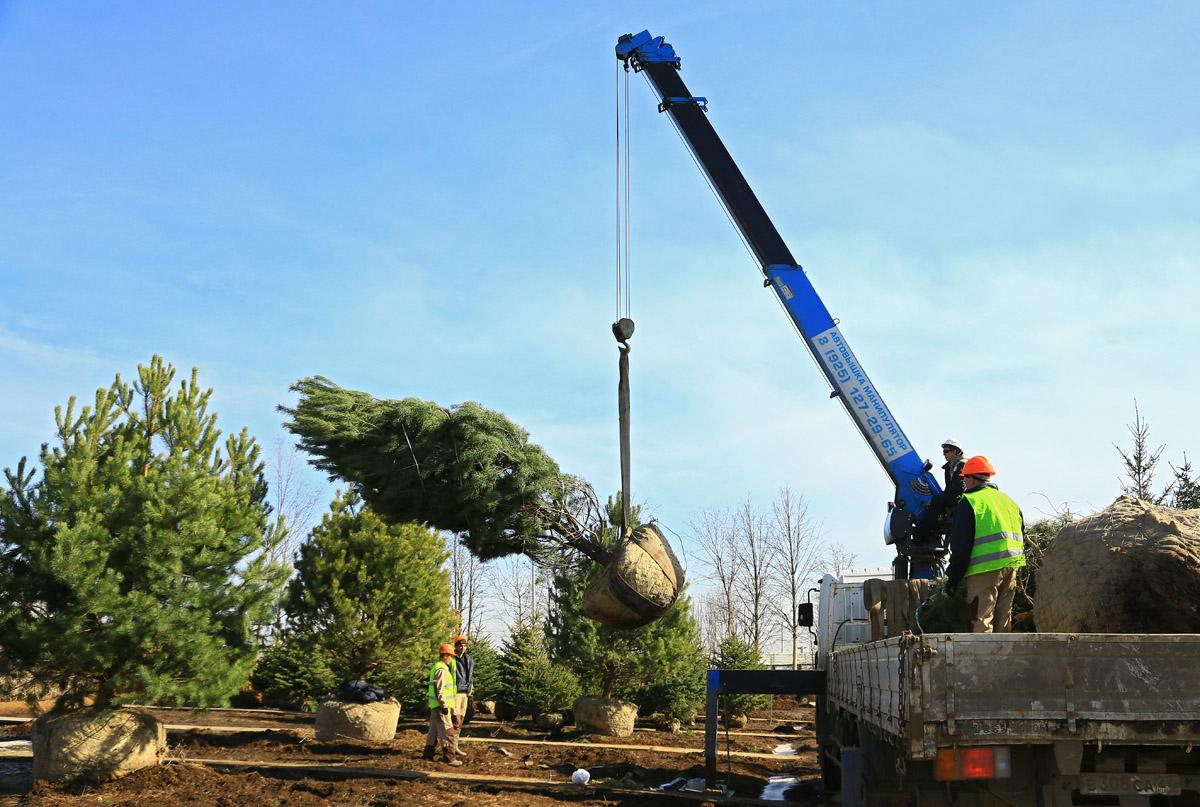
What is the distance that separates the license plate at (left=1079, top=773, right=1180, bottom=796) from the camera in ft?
18.2

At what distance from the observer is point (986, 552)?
24.4 feet

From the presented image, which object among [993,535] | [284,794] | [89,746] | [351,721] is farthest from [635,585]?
[351,721]

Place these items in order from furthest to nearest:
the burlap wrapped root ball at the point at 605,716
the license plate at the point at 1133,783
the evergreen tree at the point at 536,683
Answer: the evergreen tree at the point at 536,683 → the burlap wrapped root ball at the point at 605,716 → the license plate at the point at 1133,783

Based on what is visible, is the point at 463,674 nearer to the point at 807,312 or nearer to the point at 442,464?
the point at 442,464

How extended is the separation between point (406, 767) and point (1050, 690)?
30.7ft

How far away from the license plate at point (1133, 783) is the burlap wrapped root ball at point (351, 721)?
483 inches

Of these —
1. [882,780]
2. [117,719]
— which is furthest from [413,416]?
[882,780]

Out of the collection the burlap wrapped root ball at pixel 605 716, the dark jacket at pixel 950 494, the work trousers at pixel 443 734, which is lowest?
the burlap wrapped root ball at pixel 605 716

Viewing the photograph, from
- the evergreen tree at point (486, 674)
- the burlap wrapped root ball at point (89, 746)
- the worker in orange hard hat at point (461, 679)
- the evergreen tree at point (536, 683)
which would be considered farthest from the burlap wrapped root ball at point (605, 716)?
the burlap wrapped root ball at point (89, 746)

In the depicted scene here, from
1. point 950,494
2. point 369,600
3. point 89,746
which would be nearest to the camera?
point 950,494

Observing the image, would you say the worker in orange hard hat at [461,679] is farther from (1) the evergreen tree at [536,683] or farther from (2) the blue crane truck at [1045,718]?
(2) the blue crane truck at [1045,718]

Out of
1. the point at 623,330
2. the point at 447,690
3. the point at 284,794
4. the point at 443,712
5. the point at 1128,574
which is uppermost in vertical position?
the point at 623,330

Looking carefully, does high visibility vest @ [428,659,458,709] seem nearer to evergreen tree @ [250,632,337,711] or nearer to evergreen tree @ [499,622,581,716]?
evergreen tree @ [499,622,581,716]

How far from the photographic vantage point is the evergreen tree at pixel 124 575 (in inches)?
439
